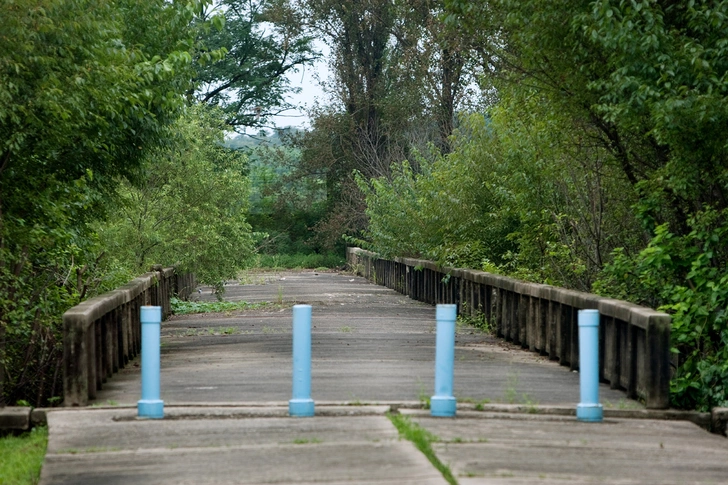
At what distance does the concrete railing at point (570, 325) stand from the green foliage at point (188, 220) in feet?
18.7

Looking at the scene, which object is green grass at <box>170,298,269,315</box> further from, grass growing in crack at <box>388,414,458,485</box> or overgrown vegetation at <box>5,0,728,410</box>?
grass growing in crack at <box>388,414,458,485</box>

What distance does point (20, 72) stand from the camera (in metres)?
11.6

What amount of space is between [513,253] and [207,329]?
19.5 feet

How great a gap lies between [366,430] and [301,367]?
0.90 m

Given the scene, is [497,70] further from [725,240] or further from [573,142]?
[725,240]

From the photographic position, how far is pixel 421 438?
7852 millimetres

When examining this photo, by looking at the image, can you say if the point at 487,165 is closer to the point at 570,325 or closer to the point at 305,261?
the point at 570,325

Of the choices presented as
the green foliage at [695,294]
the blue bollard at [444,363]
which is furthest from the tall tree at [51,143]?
the green foliage at [695,294]

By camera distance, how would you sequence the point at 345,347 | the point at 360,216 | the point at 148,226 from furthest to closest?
the point at 360,216 < the point at 148,226 < the point at 345,347

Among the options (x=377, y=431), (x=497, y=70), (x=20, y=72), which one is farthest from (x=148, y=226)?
(x=377, y=431)

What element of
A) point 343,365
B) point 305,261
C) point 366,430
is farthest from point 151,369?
point 305,261

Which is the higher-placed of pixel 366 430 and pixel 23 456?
pixel 366 430

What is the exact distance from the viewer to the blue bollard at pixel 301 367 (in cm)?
889

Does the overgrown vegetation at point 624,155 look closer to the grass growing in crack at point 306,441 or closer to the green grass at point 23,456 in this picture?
the grass growing in crack at point 306,441
